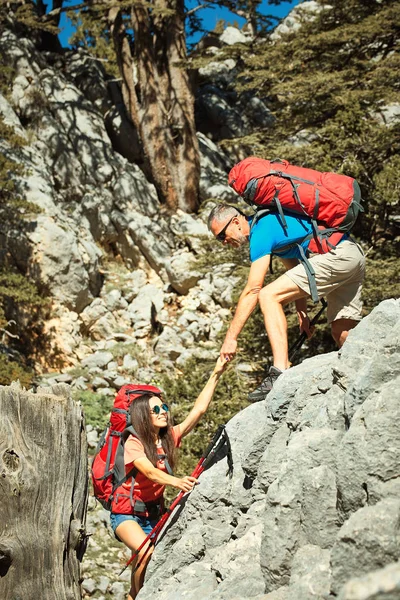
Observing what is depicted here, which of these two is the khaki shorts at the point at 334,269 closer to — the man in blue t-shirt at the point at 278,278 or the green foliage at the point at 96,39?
the man in blue t-shirt at the point at 278,278

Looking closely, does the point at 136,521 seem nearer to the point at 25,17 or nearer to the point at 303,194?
the point at 303,194

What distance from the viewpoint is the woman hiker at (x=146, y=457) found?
4078 mm

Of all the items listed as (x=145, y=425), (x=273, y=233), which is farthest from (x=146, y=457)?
(x=273, y=233)

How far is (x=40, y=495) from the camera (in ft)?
12.1

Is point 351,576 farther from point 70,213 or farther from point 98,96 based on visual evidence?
point 98,96

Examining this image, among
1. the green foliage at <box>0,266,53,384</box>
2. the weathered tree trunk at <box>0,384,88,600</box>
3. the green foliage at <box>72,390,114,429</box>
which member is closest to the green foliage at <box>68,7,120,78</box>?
the green foliage at <box>0,266,53,384</box>

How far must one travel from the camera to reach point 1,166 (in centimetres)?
1063

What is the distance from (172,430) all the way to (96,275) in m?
8.99

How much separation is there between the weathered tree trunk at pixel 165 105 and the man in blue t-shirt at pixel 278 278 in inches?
429

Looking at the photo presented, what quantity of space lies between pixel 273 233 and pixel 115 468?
6.72ft

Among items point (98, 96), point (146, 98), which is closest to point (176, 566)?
point (146, 98)

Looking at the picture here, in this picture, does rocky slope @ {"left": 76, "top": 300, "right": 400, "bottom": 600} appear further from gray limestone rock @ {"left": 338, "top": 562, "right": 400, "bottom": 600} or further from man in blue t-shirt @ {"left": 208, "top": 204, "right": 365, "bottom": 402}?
man in blue t-shirt @ {"left": 208, "top": 204, "right": 365, "bottom": 402}

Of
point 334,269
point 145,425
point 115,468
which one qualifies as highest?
point 334,269

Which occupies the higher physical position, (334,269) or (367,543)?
(334,269)
